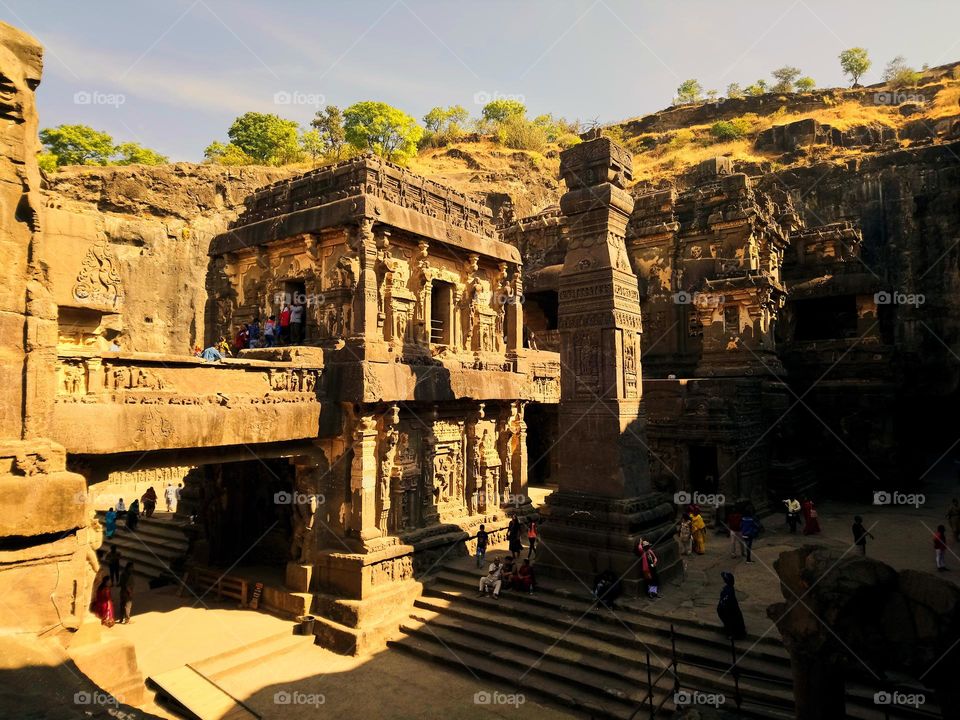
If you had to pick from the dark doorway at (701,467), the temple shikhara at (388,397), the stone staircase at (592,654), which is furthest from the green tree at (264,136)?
the stone staircase at (592,654)

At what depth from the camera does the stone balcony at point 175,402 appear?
24.7ft

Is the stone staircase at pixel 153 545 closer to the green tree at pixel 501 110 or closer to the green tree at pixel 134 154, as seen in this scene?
the green tree at pixel 134 154

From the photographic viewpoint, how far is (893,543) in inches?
535

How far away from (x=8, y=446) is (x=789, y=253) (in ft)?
91.9

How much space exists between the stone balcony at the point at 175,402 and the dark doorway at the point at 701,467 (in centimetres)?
1174

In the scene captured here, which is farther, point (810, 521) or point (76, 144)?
point (76, 144)

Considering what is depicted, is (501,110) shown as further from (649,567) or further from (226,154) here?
(649,567)

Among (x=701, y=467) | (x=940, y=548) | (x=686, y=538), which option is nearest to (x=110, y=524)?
(x=686, y=538)

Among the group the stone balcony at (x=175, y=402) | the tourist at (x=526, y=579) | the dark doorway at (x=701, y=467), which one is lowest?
the tourist at (x=526, y=579)

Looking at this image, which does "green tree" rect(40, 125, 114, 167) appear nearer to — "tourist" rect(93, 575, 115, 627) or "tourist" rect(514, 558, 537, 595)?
"tourist" rect(93, 575, 115, 627)

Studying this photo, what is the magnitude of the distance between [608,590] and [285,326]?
9.07 metres

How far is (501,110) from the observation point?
6006 centimetres

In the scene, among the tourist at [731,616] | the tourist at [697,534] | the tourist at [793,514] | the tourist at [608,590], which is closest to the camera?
the tourist at [731,616]

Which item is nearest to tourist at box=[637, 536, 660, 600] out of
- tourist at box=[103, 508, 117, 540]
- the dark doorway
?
the dark doorway
